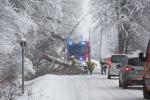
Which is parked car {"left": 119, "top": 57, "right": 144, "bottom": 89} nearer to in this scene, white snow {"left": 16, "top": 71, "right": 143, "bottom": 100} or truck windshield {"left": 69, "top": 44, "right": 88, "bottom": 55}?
white snow {"left": 16, "top": 71, "right": 143, "bottom": 100}

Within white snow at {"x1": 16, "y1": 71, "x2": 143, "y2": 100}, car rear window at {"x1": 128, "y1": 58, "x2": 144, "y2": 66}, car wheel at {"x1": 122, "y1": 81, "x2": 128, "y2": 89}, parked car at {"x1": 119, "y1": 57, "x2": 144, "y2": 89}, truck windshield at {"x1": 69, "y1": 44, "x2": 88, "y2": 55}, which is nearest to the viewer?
white snow at {"x1": 16, "y1": 71, "x2": 143, "y2": 100}

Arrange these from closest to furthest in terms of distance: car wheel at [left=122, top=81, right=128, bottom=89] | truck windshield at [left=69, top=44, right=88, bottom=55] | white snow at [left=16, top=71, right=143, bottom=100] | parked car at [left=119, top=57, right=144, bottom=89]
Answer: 1. white snow at [left=16, top=71, right=143, bottom=100]
2. parked car at [left=119, top=57, right=144, bottom=89]
3. car wheel at [left=122, top=81, right=128, bottom=89]
4. truck windshield at [left=69, top=44, right=88, bottom=55]

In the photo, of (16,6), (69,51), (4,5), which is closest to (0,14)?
(4,5)

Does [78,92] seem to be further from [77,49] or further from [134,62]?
[77,49]

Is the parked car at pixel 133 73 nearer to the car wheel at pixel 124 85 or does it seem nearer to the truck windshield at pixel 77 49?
the car wheel at pixel 124 85

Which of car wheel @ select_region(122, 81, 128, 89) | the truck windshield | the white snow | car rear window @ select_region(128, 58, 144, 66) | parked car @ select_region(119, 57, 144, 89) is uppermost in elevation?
the truck windshield

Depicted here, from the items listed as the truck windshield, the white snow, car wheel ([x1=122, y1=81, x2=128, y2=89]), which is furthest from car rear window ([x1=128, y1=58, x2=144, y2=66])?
the truck windshield

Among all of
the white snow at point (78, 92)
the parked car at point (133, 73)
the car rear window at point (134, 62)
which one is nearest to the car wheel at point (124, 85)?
the parked car at point (133, 73)

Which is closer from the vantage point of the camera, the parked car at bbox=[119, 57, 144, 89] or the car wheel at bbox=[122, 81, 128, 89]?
the parked car at bbox=[119, 57, 144, 89]

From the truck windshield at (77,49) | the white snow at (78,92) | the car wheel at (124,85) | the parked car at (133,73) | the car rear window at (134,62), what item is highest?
the truck windshield at (77,49)

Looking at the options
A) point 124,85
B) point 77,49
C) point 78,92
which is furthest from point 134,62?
point 77,49

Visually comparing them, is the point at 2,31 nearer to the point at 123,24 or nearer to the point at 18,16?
the point at 18,16

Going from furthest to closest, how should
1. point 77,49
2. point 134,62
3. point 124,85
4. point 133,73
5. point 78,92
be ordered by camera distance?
point 77,49 → point 124,85 → point 134,62 → point 133,73 → point 78,92

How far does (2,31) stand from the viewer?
2556 centimetres
